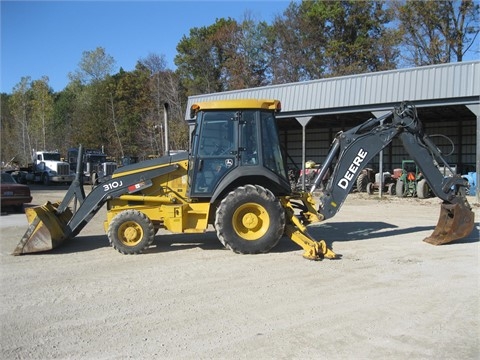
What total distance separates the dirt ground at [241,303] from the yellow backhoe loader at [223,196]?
0.37 meters

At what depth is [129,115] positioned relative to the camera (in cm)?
4872

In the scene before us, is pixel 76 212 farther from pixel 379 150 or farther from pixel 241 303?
pixel 379 150

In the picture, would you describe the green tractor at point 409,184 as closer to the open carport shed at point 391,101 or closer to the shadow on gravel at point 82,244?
the open carport shed at point 391,101

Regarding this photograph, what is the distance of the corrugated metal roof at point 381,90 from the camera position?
18062 mm

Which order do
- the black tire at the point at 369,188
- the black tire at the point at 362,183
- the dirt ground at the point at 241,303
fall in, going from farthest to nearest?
the black tire at the point at 362,183 < the black tire at the point at 369,188 < the dirt ground at the point at 241,303

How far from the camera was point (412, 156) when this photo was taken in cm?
901

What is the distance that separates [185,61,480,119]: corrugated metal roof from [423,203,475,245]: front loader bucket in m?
10.7

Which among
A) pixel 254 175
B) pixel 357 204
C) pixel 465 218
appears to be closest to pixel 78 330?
pixel 254 175

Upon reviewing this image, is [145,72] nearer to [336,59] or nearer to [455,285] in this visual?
[336,59]

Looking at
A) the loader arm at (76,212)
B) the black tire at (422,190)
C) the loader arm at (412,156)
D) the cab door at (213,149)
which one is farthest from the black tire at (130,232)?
the black tire at (422,190)

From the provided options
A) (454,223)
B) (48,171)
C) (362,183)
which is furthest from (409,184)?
(48,171)

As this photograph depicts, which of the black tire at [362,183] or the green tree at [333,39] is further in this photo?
the green tree at [333,39]

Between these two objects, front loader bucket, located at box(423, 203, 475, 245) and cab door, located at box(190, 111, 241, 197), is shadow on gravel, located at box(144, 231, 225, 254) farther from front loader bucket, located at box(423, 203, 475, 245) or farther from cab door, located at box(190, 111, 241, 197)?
front loader bucket, located at box(423, 203, 475, 245)

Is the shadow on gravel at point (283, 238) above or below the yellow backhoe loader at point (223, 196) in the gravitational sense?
below
